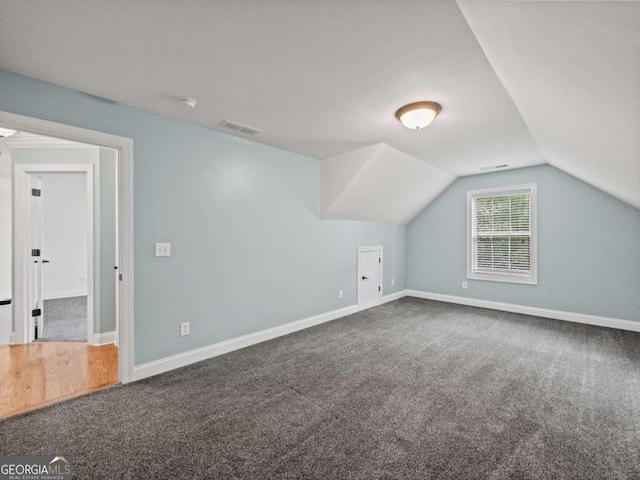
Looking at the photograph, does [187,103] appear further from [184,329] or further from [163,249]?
[184,329]

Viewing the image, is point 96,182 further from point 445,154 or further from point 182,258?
point 445,154

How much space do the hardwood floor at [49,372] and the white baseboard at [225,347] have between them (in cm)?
29

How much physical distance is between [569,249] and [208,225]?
16.6ft

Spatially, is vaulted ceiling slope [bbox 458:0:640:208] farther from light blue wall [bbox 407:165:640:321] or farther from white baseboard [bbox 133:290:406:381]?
white baseboard [bbox 133:290:406:381]

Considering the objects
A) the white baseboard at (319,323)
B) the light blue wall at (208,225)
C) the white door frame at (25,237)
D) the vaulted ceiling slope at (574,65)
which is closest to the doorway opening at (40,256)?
the white door frame at (25,237)

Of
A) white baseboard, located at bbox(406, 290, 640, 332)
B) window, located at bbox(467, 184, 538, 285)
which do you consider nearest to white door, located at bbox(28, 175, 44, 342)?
white baseboard, located at bbox(406, 290, 640, 332)

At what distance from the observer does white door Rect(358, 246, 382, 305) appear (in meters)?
4.77

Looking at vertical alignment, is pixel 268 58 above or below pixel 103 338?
above

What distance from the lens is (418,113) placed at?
241 cm

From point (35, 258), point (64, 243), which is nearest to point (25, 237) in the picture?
point (35, 258)

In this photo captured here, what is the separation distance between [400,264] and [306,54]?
15.5 feet

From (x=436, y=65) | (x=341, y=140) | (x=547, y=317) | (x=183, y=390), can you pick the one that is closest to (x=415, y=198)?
(x=341, y=140)

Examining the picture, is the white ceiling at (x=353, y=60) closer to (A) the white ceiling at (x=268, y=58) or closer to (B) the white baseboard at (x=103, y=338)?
(A) the white ceiling at (x=268, y=58)

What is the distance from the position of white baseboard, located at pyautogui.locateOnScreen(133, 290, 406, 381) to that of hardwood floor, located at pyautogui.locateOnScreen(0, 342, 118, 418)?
29cm
